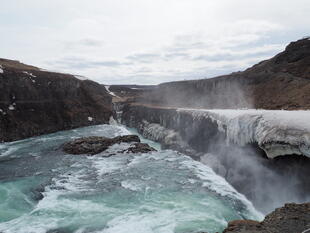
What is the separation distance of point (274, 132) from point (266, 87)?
3075 cm

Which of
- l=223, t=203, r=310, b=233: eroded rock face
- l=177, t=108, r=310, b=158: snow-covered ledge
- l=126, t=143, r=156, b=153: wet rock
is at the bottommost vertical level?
l=126, t=143, r=156, b=153: wet rock

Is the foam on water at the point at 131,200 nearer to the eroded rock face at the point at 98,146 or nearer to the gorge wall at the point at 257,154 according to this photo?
the gorge wall at the point at 257,154

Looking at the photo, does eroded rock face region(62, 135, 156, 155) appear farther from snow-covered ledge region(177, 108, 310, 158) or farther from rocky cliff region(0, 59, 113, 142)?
rocky cliff region(0, 59, 113, 142)

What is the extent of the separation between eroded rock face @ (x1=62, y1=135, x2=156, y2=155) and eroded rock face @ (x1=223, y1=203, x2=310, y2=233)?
72.5 feet

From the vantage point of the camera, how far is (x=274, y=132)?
1741 cm

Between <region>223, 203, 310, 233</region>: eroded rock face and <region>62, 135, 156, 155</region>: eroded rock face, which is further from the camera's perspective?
<region>62, 135, 156, 155</region>: eroded rock face

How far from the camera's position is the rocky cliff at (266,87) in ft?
119

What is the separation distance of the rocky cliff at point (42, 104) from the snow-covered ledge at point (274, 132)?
3329 centimetres

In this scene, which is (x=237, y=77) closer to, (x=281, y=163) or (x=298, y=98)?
(x=298, y=98)

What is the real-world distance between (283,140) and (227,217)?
17.7ft

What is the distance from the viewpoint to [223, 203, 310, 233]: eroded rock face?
9617 millimetres

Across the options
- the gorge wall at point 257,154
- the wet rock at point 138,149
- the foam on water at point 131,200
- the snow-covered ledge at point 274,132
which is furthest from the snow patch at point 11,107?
the snow-covered ledge at point 274,132

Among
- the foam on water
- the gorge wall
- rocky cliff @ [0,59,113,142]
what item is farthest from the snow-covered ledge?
rocky cliff @ [0,59,113,142]

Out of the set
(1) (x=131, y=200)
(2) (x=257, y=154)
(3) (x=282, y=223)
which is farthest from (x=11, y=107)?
(3) (x=282, y=223)
